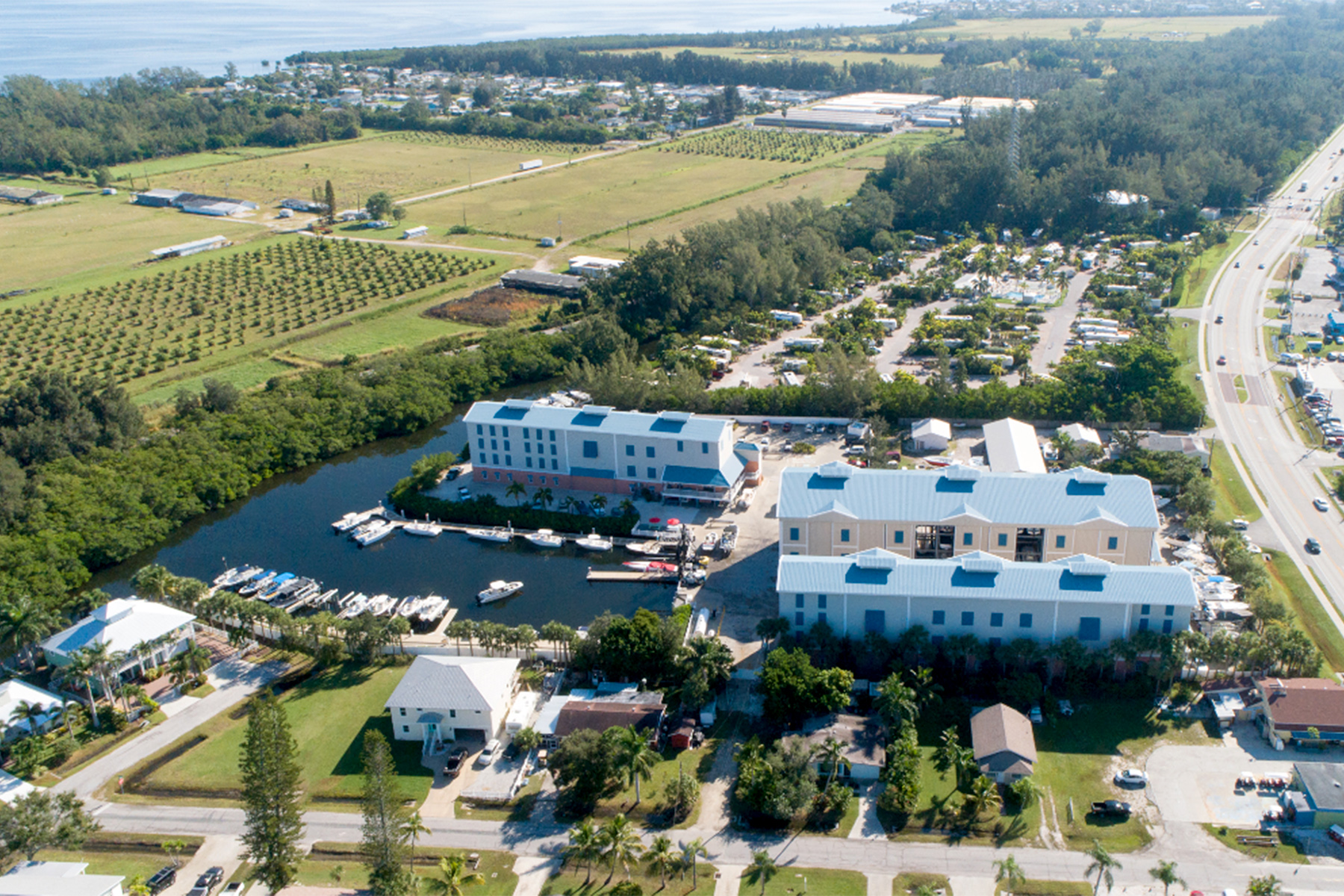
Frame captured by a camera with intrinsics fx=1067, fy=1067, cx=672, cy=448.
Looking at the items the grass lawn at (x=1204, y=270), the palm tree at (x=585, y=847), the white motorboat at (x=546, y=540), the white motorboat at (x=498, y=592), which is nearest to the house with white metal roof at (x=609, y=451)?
the white motorboat at (x=546, y=540)

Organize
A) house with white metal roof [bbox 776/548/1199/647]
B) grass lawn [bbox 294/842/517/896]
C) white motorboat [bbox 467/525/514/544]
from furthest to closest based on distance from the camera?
white motorboat [bbox 467/525/514/544] → house with white metal roof [bbox 776/548/1199/647] → grass lawn [bbox 294/842/517/896]

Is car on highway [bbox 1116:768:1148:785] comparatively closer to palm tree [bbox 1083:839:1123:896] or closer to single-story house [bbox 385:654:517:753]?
palm tree [bbox 1083:839:1123:896]

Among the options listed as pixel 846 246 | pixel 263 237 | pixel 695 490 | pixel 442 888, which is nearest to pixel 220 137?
pixel 263 237

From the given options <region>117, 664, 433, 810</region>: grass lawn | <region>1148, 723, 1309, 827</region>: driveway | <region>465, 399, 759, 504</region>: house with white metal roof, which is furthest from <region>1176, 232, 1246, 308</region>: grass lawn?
<region>117, 664, 433, 810</region>: grass lawn

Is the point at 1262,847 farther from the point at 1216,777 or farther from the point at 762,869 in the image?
the point at 762,869

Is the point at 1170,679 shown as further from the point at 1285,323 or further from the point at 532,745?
the point at 1285,323

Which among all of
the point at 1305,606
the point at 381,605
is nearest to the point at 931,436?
the point at 1305,606

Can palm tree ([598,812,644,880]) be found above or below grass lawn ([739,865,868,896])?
above
